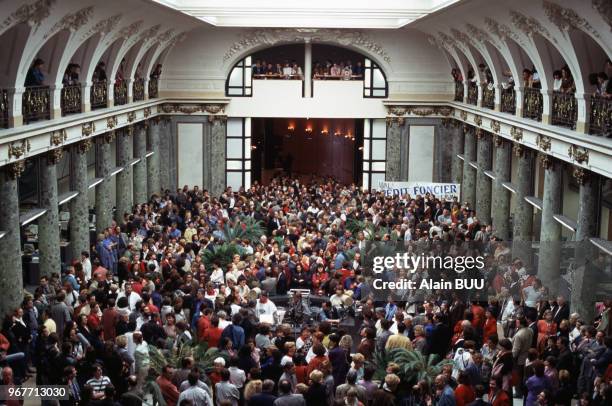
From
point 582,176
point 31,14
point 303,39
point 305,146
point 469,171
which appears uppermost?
point 303,39

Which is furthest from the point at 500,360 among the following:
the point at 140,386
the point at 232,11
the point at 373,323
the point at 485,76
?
the point at 232,11

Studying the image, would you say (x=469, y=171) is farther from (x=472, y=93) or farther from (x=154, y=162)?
(x=154, y=162)

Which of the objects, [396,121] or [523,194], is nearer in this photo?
[523,194]

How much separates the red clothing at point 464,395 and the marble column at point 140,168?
65.7 feet

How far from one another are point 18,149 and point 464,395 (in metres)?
10.1

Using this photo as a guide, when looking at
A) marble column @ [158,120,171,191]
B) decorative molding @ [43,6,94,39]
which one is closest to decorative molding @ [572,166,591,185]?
decorative molding @ [43,6,94,39]

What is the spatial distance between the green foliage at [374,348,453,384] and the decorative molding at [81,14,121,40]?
38.2 feet

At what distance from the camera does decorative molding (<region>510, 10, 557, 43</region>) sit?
19.3 meters

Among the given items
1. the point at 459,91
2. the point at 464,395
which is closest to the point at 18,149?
the point at 464,395

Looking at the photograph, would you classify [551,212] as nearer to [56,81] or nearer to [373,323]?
[373,323]

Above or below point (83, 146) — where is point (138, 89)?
above

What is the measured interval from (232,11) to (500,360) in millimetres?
18885

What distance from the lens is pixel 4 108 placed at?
698 inches

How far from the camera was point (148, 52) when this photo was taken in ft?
103
